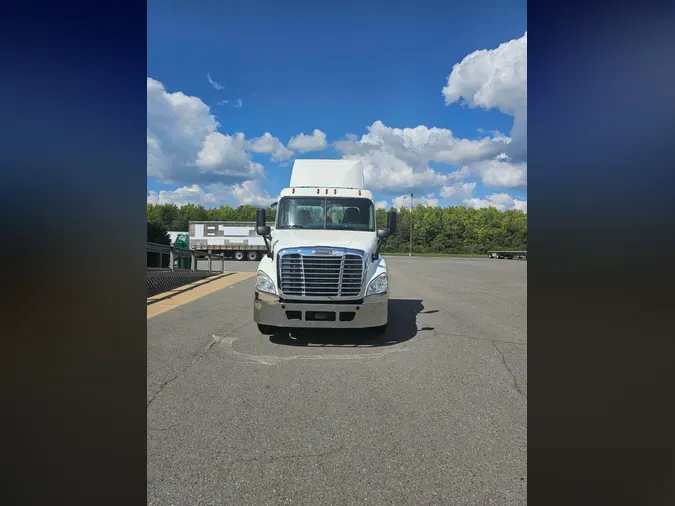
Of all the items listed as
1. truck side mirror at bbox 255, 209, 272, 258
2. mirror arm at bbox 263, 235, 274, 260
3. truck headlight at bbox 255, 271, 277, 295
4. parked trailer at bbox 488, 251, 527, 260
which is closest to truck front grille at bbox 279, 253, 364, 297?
truck headlight at bbox 255, 271, 277, 295

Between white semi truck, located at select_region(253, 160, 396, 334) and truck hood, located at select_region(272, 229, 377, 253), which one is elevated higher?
truck hood, located at select_region(272, 229, 377, 253)

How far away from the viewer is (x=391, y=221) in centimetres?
683

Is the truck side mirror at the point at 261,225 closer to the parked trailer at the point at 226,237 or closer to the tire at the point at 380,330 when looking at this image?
the tire at the point at 380,330

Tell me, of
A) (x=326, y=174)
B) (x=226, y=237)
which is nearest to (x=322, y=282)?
(x=326, y=174)

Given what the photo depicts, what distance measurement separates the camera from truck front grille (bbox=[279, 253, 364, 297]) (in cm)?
558

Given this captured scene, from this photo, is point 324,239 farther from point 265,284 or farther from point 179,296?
point 179,296

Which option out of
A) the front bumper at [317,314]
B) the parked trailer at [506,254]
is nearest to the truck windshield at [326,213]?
the front bumper at [317,314]

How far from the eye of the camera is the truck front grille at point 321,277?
5578 millimetres

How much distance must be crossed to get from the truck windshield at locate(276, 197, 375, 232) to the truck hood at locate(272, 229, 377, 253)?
19 centimetres

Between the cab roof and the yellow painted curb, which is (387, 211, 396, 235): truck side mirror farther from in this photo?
the yellow painted curb

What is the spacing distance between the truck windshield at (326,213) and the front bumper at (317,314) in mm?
1648

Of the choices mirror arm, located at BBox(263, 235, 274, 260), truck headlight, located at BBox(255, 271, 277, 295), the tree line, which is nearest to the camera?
truck headlight, located at BBox(255, 271, 277, 295)
